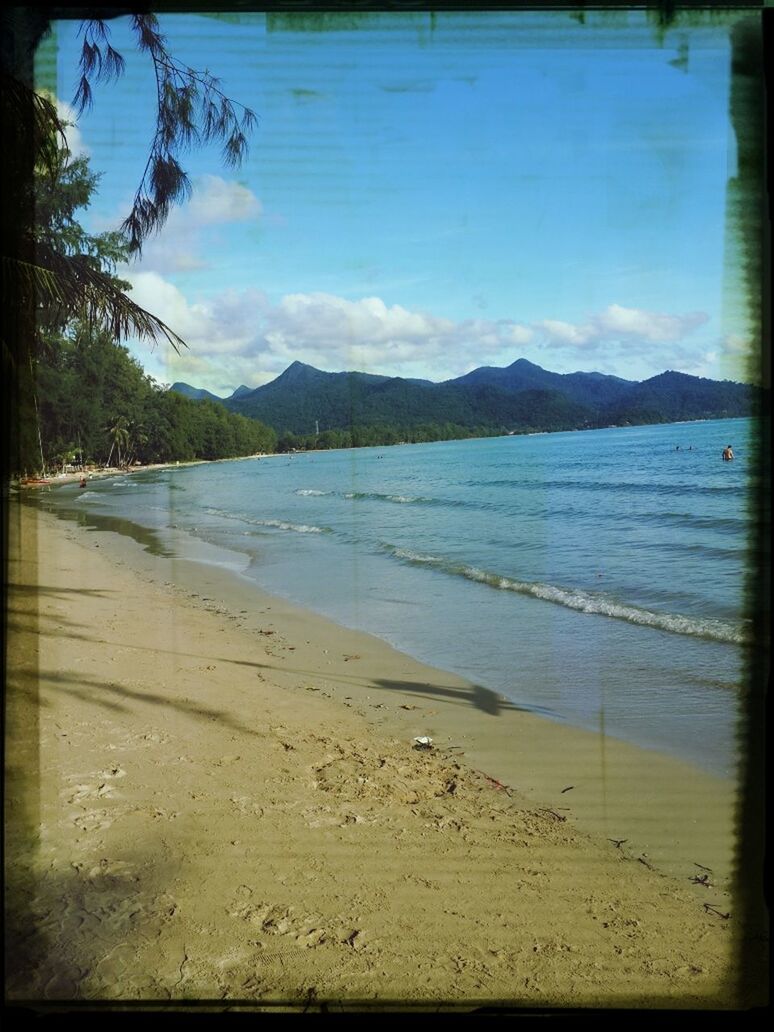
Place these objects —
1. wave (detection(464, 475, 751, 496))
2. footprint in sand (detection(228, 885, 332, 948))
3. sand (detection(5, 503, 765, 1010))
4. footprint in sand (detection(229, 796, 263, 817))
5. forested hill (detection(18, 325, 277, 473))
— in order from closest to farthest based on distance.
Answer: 1. sand (detection(5, 503, 765, 1010))
2. footprint in sand (detection(228, 885, 332, 948))
3. forested hill (detection(18, 325, 277, 473))
4. footprint in sand (detection(229, 796, 263, 817))
5. wave (detection(464, 475, 751, 496))

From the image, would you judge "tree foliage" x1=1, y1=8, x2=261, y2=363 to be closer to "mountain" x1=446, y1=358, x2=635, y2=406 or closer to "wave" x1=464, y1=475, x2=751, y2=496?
"mountain" x1=446, y1=358, x2=635, y2=406

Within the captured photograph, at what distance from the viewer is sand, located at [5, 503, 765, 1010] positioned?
6.05 feet

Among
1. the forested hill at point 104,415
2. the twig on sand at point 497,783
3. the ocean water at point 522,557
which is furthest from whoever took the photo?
the ocean water at point 522,557

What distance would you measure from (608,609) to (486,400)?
3.20 m

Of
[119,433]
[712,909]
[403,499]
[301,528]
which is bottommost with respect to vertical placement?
[712,909]

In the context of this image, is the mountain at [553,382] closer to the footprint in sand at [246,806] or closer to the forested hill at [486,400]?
the forested hill at [486,400]

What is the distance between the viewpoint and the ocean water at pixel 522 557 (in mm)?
3551

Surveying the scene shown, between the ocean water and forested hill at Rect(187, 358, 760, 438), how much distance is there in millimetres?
170

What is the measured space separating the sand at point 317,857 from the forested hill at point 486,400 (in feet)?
2.97

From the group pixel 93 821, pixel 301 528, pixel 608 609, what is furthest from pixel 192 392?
pixel 301 528

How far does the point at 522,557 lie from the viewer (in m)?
8.56

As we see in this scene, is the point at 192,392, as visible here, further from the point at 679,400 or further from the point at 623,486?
the point at 623,486

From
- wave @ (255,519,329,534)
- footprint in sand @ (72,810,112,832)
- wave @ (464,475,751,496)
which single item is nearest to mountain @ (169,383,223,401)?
footprint in sand @ (72,810,112,832)

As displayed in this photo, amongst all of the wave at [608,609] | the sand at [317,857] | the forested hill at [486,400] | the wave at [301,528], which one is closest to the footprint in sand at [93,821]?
the sand at [317,857]
